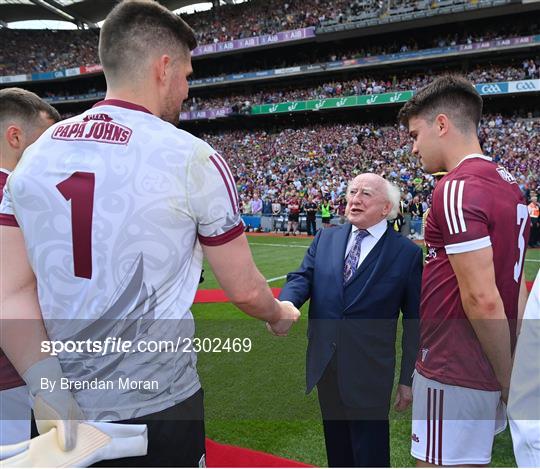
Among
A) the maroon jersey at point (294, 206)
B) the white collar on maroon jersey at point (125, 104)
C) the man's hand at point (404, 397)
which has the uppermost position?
the maroon jersey at point (294, 206)

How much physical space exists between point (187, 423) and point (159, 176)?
2.69 feet

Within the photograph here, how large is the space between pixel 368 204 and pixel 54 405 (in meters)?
1.97

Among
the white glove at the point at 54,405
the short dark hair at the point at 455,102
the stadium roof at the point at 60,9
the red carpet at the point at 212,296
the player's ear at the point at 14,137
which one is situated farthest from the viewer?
the stadium roof at the point at 60,9

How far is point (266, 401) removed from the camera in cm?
436

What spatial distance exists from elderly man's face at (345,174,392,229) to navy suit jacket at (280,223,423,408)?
0.13 meters

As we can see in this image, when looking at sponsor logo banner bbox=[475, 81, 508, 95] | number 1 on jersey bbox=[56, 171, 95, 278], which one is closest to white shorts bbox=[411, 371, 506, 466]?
number 1 on jersey bbox=[56, 171, 95, 278]

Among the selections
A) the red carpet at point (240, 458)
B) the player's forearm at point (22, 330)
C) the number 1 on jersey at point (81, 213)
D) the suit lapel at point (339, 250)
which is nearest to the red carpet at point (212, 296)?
the red carpet at point (240, 458)

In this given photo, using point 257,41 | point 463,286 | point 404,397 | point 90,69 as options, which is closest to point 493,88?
point 257,41

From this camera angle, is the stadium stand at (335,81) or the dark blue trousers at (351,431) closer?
the dark blue trousers at (351,431)

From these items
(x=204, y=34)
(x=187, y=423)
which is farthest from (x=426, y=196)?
(x=204, y=34)

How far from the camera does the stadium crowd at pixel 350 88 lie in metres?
28.8

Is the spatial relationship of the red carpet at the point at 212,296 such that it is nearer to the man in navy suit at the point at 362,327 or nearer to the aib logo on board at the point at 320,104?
the man in navy suit at the point at 362,327

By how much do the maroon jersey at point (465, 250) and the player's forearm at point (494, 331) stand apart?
0.05m

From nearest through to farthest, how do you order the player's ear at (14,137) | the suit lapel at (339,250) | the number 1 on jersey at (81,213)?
1. the number 1 on jersey at (81,213)
2. the player's ear at (14,137)
3. the suit lapel at (339,250)
